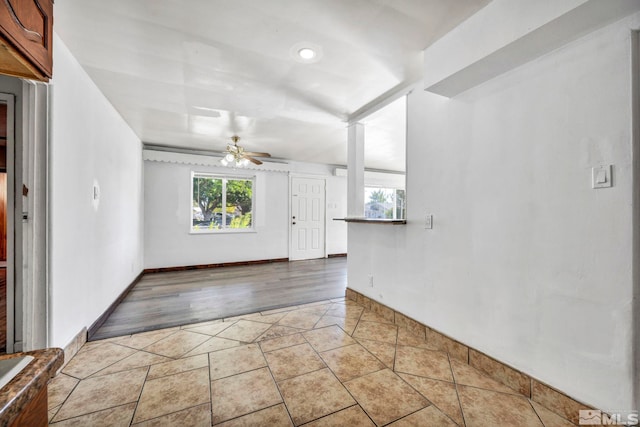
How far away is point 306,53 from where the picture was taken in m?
2.01

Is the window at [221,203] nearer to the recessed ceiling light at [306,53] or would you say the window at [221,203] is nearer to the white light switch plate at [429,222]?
the recessed ceiling light at [306,53]

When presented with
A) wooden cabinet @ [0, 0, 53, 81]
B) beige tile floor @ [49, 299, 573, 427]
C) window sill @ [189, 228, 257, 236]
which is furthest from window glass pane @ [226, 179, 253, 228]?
wooden cabinet @ [0, 0, 53, 81]

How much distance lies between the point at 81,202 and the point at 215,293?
189 cm

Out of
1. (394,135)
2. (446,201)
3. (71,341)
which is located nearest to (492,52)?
(446,201)

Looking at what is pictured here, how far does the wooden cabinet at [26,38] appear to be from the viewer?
38.7 inches

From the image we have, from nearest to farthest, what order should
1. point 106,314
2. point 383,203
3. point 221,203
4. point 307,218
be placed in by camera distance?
point 106,314 → point 221,203 → point 307,218 → point 383,203

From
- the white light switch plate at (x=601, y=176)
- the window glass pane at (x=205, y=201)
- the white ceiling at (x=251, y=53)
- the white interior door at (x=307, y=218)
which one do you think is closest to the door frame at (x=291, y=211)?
the white interior door at (x=307, y=218)

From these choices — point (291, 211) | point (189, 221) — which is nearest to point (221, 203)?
point (189, 221)

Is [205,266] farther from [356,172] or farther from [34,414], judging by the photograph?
[34,414]

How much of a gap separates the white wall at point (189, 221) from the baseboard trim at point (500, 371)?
365cm

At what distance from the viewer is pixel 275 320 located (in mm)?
2703

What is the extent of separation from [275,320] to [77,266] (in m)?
1.70

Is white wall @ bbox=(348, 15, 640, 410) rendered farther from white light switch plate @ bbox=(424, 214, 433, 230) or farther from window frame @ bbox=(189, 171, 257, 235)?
window frame @ bbox=(189, 171, 257, 235)

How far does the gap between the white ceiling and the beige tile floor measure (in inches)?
89.3
